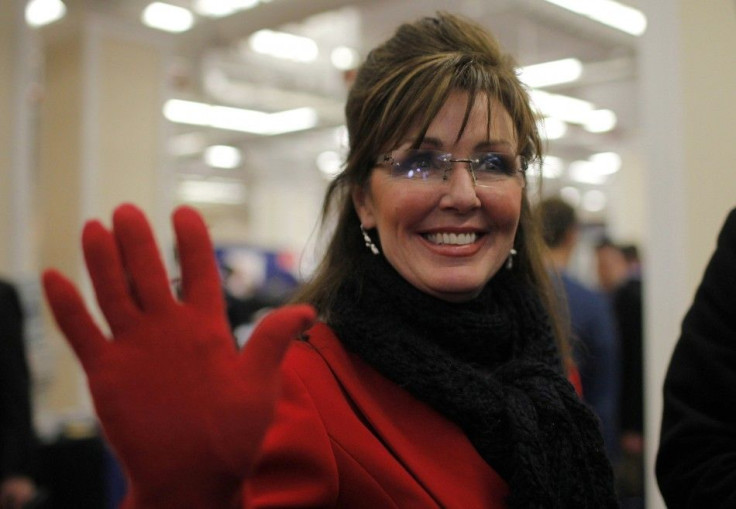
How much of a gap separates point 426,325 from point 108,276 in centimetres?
61

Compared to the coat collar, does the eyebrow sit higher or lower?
higher

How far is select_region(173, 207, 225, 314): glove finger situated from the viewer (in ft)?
2.55

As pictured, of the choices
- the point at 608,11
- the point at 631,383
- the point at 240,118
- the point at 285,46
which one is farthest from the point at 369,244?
the point at 240,118

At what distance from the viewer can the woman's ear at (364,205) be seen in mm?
1356

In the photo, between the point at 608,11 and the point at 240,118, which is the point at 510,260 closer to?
the point at 608,11

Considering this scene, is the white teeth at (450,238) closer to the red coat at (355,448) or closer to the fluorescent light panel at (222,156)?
the red coat at (355,448)

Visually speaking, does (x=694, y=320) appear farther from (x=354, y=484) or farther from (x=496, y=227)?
(x=354, y=484)

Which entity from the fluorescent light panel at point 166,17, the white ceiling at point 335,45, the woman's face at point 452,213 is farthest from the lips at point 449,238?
the fluorescent light panel at point 166,17

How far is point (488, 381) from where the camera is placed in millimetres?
1218

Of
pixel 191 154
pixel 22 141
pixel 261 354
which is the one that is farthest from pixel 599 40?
pixel 191 154

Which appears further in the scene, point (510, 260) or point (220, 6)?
point (220, 6)

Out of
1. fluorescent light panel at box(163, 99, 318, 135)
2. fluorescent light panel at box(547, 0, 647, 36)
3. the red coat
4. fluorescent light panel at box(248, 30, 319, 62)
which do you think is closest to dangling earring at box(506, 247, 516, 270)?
the red coat

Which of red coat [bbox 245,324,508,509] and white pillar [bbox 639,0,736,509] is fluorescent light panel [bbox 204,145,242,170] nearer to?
white pillar [bbox 639,0,736,509]

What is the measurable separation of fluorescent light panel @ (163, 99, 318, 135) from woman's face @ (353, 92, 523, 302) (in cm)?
884
